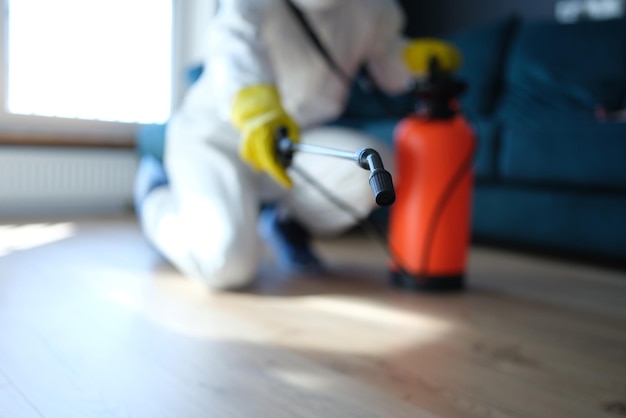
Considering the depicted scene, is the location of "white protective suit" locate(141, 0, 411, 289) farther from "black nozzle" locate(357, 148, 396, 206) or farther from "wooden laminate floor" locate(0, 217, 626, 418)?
"black nozzle" locate(357, 148, 396, 206)

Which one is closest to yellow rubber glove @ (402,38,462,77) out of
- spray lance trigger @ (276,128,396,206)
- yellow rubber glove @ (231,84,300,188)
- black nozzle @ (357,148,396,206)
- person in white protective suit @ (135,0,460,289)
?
person in white protective suit @ (135,0,460,289)

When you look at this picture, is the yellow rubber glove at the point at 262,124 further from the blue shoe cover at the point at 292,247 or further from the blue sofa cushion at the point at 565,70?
the blue sofa cushion at the point at 565,70

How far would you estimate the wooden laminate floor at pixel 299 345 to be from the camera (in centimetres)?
72

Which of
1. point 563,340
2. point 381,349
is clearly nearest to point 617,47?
point 563,340

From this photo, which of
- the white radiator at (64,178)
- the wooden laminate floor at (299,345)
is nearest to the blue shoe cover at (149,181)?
the wooden laminate floor at (299,345)

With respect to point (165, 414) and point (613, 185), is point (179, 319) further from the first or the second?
point (613, 185)

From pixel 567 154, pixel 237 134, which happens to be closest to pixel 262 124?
pixel 237 134

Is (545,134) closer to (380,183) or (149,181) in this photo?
(149,181)

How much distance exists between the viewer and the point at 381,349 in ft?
3.09

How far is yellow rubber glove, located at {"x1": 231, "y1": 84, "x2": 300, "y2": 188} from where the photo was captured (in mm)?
1117

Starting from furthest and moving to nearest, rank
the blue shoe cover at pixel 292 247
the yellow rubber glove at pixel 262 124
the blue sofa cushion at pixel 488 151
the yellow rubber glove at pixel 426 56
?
the blue sofa cushion at pixel 488 151 → the blue shoe cover at pixel 292 247 → the yellow rubber glove at pixel 426 56 → the yellow rubber glove at pixel 262 124

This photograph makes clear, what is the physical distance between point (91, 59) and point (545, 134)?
2.19m

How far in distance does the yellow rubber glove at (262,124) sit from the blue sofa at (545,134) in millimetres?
953

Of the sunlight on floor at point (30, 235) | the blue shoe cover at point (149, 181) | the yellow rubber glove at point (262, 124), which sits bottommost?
the sunlight on floor at point (30, 235)
